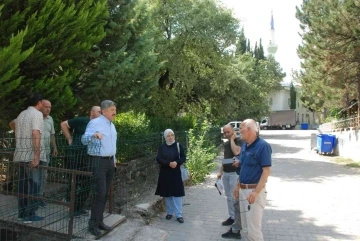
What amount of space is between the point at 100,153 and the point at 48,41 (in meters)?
2.01

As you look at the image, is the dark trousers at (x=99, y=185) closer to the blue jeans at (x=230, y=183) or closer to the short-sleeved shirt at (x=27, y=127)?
the short-sleeved shirt at (x=27, y=127)

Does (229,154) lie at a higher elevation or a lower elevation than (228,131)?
lower

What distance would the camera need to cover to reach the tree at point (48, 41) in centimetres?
537

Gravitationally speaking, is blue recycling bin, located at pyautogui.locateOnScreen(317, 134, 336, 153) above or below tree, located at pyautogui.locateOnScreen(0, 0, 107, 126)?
below

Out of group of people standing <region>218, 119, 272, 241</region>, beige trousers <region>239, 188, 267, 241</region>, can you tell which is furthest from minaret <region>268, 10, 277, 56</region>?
beige trousers <region>239, 188, 267, 241</region>

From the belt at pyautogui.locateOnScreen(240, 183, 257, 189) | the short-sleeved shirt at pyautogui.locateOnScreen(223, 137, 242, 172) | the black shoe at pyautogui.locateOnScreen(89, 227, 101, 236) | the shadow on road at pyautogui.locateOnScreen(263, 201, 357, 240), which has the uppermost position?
the short-sleeved shirt at pyautogui.locateOnScreen(223, 137, 242, 172)

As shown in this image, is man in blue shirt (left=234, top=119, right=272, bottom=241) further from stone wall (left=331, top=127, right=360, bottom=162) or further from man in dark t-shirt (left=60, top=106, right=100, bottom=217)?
stone wall (left=331, top=127, right=360, bottom=162)

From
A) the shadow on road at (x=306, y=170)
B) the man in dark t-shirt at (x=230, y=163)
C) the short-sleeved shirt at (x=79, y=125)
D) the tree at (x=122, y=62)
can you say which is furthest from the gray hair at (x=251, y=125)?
the shadow on road at (x=306, y=170)

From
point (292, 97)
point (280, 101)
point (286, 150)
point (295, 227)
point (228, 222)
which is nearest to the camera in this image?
point (295, 227)

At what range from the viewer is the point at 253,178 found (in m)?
4.53

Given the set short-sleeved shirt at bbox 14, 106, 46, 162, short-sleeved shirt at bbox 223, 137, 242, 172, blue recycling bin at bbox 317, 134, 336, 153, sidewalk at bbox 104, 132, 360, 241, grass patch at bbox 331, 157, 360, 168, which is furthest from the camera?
blue recycling bin at bbox 317, 134, 336, 153

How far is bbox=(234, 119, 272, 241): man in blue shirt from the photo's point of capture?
4402 millimetres

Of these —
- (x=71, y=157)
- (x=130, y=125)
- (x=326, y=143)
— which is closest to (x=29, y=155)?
(x=71, y=157)

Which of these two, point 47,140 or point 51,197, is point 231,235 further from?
point 47,140
